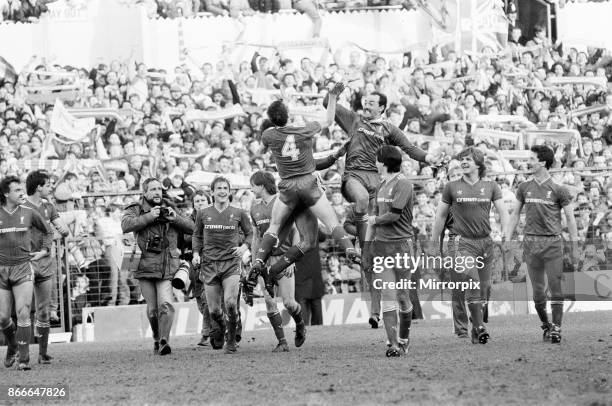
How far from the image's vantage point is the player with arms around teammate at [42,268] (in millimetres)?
13062

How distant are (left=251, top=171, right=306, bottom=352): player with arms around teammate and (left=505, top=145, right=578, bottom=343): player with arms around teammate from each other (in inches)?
111

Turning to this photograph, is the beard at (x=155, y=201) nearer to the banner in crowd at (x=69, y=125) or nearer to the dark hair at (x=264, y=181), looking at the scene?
the dark hair at (x=264, y=181)

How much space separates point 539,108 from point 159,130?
9.17m

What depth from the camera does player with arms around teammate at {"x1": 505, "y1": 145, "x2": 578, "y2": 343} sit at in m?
13.0

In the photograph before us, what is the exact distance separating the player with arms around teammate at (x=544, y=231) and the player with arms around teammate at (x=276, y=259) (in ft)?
9.25

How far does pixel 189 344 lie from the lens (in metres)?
15.6

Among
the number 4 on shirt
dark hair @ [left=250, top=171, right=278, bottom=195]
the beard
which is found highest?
the number 4 on shirt

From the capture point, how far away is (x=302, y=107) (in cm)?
2536

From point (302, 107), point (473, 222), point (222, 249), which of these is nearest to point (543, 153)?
point (473, 222)

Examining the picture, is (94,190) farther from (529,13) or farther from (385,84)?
(529,13)

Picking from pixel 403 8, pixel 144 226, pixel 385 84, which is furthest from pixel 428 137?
pixel 144 226

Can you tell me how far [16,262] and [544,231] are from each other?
6214mm

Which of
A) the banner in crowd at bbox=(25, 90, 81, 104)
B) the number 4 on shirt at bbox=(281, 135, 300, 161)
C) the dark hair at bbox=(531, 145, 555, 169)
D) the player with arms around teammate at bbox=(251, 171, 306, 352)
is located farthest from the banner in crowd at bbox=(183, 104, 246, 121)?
the dark hair at bbox=(531, 145, 555, 169)

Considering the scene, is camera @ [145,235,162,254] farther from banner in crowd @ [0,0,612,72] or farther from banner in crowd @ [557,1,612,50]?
banner in crowd @ [557,1,612,50]
